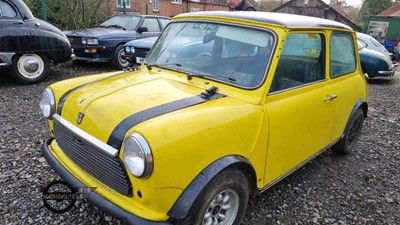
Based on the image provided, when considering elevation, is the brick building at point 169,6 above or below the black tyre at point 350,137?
above

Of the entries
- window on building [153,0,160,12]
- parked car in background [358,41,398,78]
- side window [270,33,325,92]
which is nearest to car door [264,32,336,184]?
side window [270,33,325,92]

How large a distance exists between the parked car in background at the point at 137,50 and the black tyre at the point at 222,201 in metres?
5.87

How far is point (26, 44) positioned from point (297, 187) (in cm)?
616

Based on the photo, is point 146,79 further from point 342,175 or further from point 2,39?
point 2,39

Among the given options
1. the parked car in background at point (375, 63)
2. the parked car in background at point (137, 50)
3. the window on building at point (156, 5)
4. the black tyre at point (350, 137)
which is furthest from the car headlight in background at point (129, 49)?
the window on building at point (156, 5)

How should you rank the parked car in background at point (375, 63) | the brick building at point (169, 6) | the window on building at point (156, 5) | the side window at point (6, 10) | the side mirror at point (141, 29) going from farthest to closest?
the window on building at point (156, 5) → the brick building at point (169, 6) → the parked car in background at point (375, 63) → the side mirror at point (141, 29) → the side window at point (6, 10)

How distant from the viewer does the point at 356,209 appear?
10.5ft

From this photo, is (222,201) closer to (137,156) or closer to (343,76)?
(137,156)

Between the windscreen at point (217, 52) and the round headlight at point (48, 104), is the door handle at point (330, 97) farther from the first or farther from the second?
the round headlight at point (48, 104)

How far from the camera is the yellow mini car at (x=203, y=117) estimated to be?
1991 mm

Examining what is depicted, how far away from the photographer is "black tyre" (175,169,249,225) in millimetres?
2080

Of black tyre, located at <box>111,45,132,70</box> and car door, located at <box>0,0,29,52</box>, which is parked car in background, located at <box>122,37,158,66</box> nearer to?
black tyre, located at <box>111,45,132,70</box>

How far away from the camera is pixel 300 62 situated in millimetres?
3010

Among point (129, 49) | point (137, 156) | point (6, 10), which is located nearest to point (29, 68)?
point (6, 10)
